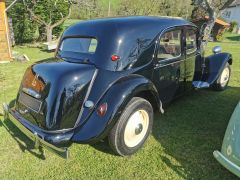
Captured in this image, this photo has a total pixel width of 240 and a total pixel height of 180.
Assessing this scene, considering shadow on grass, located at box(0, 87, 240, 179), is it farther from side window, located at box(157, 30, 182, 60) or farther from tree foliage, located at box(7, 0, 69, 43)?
tree foliage, located at box(7, 0, 69, 43)

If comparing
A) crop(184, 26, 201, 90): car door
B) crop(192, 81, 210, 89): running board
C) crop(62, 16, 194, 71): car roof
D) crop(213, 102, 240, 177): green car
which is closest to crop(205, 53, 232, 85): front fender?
crop(192, 81, 210, 89): running board

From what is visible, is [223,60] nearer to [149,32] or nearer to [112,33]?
[149,32]

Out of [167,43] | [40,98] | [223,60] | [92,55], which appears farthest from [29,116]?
[223,60]

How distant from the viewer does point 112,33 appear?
3465 millimetres

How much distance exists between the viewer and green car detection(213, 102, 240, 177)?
8.32 feet

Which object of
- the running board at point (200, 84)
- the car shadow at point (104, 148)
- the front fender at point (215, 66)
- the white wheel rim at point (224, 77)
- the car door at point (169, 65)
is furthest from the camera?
the white wheel rim at point (224, 77)

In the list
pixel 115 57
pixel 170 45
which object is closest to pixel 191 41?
pixel 170 45

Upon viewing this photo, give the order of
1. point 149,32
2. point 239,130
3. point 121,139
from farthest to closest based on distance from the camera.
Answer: point 149,32 < point 121,139 < point 239,130

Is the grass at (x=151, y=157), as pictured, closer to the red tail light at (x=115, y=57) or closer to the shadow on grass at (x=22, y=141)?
the shadow on grass at (x=22, y=141)

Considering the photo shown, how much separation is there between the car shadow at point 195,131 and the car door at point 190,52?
21.7 inches

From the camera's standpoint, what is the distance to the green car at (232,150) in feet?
8.32

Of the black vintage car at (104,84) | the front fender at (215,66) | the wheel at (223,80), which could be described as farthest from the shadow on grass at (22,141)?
the wheel at (223,80)

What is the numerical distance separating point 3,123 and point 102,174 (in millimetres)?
2267

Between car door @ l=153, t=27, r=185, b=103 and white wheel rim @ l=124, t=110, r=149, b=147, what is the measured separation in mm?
605
